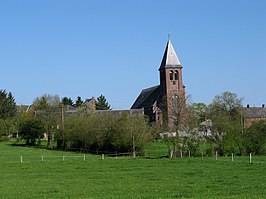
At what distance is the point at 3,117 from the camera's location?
394ft

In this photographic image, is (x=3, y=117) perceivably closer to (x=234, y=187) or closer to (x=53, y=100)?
(x=53, y=100)

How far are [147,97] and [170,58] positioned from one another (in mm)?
16327

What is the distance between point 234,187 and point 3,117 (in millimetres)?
102181

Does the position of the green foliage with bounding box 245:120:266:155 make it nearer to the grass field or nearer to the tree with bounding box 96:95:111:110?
the grass field

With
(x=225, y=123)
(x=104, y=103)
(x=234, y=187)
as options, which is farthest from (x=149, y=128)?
(x=104, y=103)

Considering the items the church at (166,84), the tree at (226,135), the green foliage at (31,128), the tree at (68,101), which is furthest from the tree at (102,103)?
the tree at (226,135)

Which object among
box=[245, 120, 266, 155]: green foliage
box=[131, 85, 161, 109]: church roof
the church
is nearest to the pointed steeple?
the church

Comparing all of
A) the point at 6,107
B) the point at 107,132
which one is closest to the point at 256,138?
the point at 107,132

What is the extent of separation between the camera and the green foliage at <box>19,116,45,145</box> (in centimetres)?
9262

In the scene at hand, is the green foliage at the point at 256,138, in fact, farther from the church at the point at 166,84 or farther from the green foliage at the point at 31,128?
the church at the point at 166,84

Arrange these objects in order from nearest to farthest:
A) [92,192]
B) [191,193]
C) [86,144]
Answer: [191,193]
[92,192]
[86,144]

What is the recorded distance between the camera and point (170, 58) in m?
123

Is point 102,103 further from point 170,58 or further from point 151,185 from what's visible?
point 151,185

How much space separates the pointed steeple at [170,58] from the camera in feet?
400
